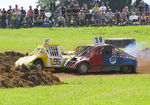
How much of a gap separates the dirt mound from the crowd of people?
30.5 feet

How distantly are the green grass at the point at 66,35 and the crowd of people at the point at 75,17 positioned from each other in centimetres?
102

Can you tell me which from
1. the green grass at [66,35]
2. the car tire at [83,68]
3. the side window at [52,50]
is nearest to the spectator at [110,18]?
the green grass at [66,35]

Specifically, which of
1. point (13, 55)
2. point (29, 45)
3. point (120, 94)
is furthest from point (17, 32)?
point (120, 94)

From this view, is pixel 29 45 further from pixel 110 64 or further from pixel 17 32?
pixel 110 64

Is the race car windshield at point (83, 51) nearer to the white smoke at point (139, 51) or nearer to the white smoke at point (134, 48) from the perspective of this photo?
the white smoke at point (139, 51)

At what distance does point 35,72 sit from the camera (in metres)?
12.8

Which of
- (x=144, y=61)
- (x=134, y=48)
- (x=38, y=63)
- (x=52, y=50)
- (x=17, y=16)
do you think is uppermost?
(x=17, y=16)

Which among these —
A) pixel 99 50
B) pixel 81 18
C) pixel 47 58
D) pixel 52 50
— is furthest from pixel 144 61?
pixel 81 18

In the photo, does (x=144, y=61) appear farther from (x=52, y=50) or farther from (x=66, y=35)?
(x=66, y=35)

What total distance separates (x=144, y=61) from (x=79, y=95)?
12.4 meters

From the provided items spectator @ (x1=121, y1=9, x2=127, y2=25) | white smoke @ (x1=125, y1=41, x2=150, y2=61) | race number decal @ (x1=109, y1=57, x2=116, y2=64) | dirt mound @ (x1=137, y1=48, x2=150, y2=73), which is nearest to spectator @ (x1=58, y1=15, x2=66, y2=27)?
spectator @ (x1=121, y1=9, x2=127, y2=25)

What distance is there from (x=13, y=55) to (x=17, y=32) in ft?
38.5

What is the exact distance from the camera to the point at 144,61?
2222 cm

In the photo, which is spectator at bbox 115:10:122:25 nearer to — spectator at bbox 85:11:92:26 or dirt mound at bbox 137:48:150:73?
spectator at bbox 85:11:92:26
